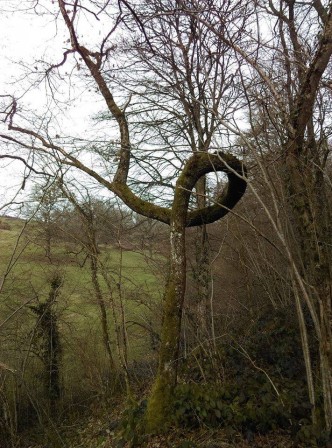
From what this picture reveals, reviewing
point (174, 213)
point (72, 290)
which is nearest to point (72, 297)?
point (72, 290)

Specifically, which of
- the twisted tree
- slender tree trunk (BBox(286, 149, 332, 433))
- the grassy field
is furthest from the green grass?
slender tree trunk (BBox(286, 149, 332, 433))

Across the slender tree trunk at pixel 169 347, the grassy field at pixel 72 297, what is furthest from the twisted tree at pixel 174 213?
the grassy field at pixel 72 297

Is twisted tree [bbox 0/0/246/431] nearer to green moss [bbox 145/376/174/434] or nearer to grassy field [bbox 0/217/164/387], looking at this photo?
green moss [bbox 145/376/174/434]

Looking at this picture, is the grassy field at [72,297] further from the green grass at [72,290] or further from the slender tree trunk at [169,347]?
the slender tree trunk at [169,347]

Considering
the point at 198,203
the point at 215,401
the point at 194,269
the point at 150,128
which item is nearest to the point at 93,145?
the point at 150,128

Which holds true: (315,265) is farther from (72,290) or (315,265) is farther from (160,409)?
(72,290)

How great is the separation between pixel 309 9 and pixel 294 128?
4908mm

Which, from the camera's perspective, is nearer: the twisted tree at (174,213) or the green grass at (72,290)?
the twisted tree at (174,213)

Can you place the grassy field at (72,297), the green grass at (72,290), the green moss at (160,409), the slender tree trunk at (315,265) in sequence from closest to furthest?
the slender tree trunk at (315,265)
the green moss at (160,409)
the grassy field at (72,297)
the green grass at (72,290)

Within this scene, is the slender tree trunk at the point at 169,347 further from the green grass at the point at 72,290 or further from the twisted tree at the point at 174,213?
the green grass at the point at 72,290

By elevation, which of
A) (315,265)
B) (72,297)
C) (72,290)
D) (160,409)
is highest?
(315,265)

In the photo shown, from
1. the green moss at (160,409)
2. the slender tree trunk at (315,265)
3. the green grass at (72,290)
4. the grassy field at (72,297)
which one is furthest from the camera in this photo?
the green grass at (72,290)

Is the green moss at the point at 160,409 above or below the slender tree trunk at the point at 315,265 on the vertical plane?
below

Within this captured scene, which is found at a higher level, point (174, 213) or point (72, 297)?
point (174, 213)
